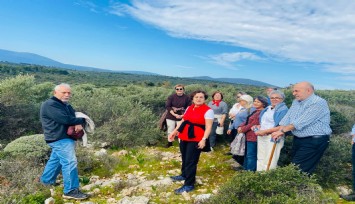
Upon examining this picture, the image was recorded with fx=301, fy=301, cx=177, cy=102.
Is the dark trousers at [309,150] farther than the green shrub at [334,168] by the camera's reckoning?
No

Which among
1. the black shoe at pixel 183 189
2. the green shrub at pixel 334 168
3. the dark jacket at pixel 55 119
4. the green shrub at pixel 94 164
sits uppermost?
the dark jacket at pixel 55 119

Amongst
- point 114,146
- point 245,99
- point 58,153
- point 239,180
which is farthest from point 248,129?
point 114,146

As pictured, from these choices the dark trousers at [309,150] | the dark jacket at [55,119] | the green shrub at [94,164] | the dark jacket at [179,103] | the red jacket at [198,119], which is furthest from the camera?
the dark jacket at [179,103]

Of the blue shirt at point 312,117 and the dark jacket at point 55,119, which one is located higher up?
the blue shirt at point 312,117

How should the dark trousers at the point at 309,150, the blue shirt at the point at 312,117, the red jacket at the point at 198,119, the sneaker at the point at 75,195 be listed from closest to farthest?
the blue shirt at the point at 312,117 < the dark trousers at the point at 309,150 < the sneaker at the point at 75,195 < the red jacket at the point at 198,119

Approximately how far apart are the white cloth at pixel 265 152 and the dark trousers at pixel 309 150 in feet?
1.39

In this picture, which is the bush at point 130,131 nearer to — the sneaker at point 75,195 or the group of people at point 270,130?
the group of people at point 270,130

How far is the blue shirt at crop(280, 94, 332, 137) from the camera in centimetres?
458

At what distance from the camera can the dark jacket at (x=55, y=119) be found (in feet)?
16.0

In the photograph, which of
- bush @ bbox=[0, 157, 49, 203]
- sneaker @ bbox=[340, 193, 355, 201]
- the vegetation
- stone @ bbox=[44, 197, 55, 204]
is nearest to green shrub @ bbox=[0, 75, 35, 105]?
the vegetation

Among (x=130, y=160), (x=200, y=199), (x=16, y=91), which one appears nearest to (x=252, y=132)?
(x=200, y=199)

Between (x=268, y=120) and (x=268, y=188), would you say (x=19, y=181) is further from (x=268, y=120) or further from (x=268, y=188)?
(x=268, y=120)

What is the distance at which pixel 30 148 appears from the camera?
22.2ft

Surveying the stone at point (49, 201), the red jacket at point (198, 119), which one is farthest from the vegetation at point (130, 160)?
the red jacket at point (198, 119)
